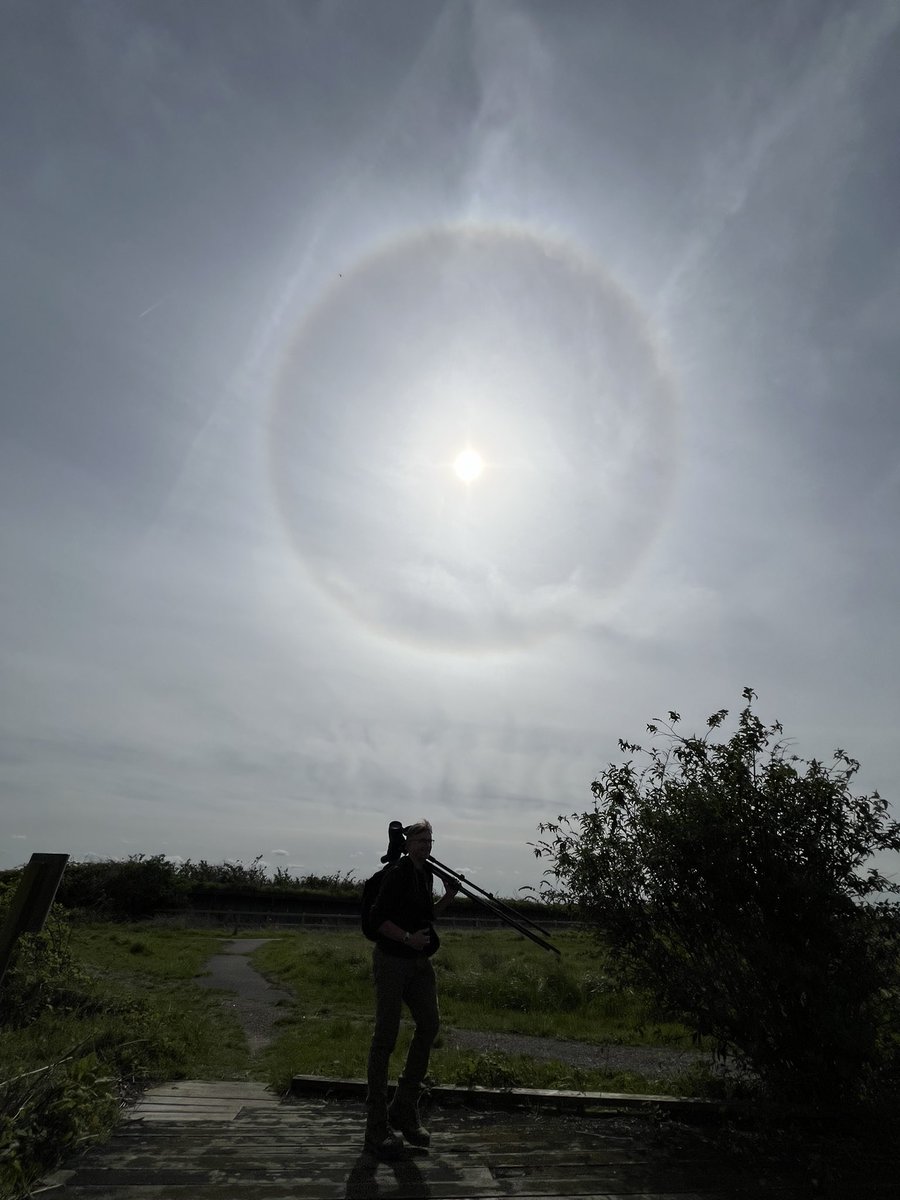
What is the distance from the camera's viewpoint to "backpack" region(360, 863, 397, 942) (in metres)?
5.05

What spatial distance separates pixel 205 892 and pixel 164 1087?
28395 millimetres

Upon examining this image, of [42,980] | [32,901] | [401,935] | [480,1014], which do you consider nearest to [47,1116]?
[401,935]

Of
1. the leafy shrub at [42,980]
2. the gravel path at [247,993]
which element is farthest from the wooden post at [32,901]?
the gravel path at [247,993]

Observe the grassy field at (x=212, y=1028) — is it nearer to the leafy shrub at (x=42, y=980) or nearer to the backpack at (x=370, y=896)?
the leafy shrub at (x=42, y=980)

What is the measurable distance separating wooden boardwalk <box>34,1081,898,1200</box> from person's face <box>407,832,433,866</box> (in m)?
1.89

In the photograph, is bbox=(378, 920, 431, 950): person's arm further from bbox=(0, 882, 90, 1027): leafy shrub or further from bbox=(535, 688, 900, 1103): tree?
bbox=(0, 882, 90, 1027): leafy shrub

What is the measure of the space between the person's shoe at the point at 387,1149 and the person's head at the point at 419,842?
176 cm

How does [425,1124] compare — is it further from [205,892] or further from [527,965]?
[205,892]

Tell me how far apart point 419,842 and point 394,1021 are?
122cm

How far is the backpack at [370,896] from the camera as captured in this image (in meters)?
5.05

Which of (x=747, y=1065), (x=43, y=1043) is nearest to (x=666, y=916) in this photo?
(x=747, y=1065)

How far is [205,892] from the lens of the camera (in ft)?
103

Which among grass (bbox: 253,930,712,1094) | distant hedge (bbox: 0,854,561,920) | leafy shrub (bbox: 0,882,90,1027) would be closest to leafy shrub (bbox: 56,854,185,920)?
distant hedge (bbox: 0,854,561,920)

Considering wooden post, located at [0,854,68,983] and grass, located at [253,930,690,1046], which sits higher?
wooden post, located at [0,854,68,983]
